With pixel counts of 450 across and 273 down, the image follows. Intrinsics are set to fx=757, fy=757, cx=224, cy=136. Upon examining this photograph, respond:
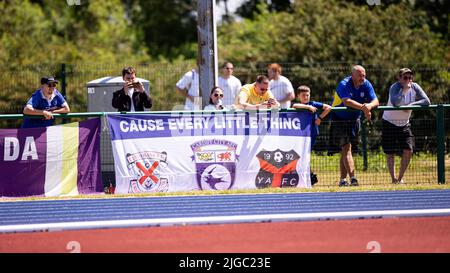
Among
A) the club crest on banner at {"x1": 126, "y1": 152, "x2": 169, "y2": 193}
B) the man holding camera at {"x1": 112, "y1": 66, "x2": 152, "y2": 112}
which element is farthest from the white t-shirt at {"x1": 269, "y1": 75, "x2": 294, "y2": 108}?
the club crest on banner at {"x1": 126, "y1": 152, "x2": 169, "y2": 193}

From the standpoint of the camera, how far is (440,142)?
44.2ft

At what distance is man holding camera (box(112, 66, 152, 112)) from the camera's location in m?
13.6

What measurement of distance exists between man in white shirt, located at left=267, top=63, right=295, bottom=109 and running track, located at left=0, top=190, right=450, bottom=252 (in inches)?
149

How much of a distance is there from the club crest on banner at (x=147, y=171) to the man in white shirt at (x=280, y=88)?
3.53 metres

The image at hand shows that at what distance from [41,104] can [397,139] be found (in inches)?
249

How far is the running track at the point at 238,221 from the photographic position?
8242 mm

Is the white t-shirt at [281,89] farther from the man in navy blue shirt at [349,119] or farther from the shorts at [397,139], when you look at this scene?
the shorts at [397,139]

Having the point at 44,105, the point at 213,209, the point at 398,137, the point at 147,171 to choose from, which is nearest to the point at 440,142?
the point at 398,137

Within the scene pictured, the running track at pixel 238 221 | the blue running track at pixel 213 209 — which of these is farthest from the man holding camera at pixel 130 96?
the running track at pixel 238 221

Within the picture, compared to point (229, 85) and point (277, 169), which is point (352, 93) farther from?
point (229, 85)

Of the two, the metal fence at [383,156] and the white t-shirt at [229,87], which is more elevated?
the white t-shirt at [229,87]

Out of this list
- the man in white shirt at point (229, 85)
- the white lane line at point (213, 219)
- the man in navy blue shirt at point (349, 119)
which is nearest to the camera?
the white lane line at point (213, 219)

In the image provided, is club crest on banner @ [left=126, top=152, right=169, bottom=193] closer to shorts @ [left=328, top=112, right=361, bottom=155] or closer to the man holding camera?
the man holding camera
